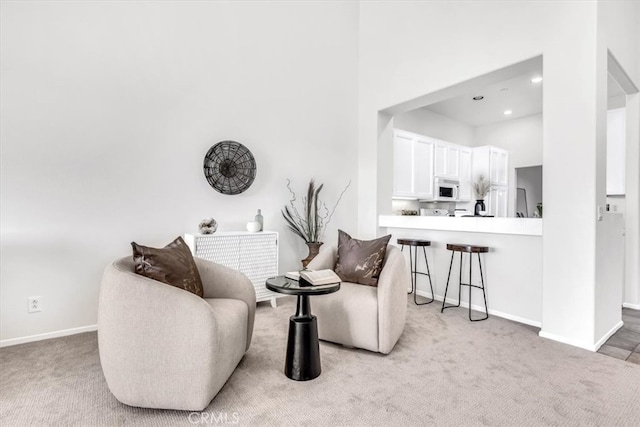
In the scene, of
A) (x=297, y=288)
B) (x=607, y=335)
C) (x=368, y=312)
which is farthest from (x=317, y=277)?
(x=607, y=335)

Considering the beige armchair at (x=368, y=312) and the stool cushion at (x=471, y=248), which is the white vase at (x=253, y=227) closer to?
the beige armchair at (x=368, y=312)

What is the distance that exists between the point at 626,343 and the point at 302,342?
8.86 ft

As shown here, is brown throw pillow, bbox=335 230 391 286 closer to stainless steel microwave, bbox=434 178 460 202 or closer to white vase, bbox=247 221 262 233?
white vase, bbox=247 221 262 233

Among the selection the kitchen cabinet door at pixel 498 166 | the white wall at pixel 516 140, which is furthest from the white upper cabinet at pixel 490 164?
the white wall at pixel 516 140

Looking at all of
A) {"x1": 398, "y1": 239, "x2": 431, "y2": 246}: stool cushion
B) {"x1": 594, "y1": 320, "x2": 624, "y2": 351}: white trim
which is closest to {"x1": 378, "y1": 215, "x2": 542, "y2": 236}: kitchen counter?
{"x1": 398, "y1": 239, "x2": 431, "y2": 246}: stool cushion

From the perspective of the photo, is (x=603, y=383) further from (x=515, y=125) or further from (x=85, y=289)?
(x=515, y=125)

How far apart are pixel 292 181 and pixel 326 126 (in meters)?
0.94

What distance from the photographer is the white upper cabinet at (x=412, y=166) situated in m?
5.30

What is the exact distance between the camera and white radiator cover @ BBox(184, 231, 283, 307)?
127 inches

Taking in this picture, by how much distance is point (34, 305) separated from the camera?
2713 millimetres

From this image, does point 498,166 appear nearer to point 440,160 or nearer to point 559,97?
point 440,160

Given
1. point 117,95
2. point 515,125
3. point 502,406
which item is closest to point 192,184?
point 117,95

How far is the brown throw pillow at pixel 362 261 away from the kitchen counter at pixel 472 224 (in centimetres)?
121

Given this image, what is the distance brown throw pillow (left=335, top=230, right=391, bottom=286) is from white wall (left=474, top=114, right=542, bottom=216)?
5.31 metres
